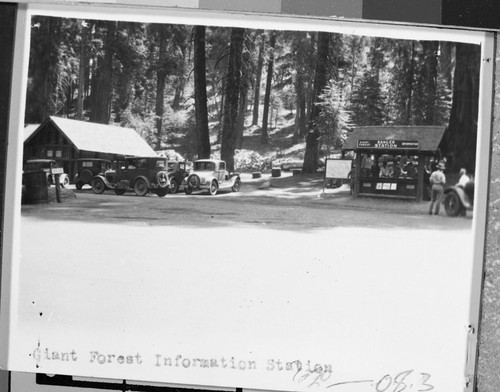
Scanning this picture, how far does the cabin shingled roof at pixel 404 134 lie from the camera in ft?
11.8

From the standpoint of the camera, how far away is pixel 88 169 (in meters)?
3.76

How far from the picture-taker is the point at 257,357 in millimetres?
3578

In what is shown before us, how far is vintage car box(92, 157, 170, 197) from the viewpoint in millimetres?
3754

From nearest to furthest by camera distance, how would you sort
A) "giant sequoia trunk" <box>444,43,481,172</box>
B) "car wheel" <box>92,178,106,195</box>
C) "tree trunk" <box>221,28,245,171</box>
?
1. "giant sequoia trunk" <box>444,43,481,172</box>
2. "tree trunk" <box>221,28,245,171</box>
3. "car wheel" <box>92,178,106,195</box>

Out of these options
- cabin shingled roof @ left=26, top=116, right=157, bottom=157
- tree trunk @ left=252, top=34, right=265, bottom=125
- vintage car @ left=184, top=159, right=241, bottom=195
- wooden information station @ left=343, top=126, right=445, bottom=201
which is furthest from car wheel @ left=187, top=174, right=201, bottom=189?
wooden information station @ left=343, top=126, right=445, bottom=201

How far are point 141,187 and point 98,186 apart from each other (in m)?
0.27

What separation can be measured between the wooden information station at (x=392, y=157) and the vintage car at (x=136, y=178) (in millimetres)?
1195

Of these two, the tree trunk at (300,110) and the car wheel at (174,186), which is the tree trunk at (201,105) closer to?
the car wheel at (174,186)

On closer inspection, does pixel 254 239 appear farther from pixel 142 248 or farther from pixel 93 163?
pixel 93 163

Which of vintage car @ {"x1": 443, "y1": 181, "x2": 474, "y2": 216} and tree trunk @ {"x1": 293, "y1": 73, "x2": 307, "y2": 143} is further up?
tree trunk @ {"x1": 293, "y1": 73, "x2": 307, "y2": 143}

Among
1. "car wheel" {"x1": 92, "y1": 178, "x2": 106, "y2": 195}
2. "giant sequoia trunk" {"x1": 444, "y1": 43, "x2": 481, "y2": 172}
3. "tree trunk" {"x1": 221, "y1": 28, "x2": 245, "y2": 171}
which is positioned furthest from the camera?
"car wheel" {"x1": 92, "y1": 178, "x2": 106, "y2": 195}

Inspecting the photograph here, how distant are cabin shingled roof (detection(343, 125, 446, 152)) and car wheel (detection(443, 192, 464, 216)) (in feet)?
1.00

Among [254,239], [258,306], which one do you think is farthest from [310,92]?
[258,306]

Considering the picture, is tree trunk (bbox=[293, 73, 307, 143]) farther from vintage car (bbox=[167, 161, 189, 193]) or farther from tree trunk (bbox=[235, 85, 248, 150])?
vintage car (bbox=[167, 161, 189, 193])
